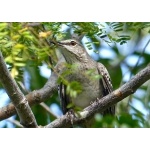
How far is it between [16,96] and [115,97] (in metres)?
0.57

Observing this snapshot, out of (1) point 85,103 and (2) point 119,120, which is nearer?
(2) point 119,120

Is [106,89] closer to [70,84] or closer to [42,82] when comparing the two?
[42,82]

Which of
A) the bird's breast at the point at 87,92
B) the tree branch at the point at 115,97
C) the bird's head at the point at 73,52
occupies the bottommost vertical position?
the tree branch at the point at 115,97

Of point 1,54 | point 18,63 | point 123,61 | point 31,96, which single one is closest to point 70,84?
point 18,63

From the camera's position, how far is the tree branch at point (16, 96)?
8.72 ft

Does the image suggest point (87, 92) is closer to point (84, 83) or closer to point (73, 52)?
point (84, 83)

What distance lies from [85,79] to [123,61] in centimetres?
173

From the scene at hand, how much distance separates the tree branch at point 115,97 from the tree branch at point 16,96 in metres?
0.13

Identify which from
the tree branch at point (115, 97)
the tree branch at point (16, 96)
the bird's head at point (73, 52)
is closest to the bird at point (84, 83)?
the bird's head at point (73, 52)

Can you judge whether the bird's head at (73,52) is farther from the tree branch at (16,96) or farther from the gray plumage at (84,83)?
the tree branch at (16,96)

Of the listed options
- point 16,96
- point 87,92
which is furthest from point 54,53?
point 87,92

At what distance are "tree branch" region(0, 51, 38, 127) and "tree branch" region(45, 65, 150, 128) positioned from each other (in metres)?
0.13

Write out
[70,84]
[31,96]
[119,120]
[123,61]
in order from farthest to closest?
[123,61] < [31,96] < [70,84] < [119,120]
